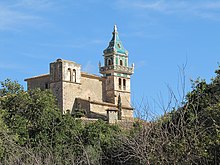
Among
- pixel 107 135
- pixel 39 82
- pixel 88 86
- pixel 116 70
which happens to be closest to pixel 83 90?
pixel 88 86

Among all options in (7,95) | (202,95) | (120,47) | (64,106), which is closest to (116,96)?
(120,47)

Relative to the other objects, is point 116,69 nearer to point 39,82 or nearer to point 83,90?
point 83,90

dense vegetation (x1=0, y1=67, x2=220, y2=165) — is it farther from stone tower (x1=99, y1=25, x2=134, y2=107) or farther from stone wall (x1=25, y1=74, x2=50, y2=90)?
→ stone tower (x1=99, y1=25, x2=134, y2=107)

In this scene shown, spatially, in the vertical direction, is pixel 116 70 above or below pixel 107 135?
above

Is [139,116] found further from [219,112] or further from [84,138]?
[84,138]

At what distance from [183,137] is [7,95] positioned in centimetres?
2544

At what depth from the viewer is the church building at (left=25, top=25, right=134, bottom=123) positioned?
59594 mm

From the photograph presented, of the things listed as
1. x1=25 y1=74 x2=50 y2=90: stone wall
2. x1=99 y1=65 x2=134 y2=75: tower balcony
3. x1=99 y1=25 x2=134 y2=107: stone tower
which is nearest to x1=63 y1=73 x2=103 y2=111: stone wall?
x1=25 y1=74 x2=50 y2=90: stone wall

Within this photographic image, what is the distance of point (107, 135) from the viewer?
28203 mm

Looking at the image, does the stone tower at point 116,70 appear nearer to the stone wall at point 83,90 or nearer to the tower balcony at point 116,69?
the tower balcony at point 116,69

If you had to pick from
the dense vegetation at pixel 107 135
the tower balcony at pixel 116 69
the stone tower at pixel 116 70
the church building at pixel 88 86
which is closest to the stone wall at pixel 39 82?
the church building at pixel 88 86

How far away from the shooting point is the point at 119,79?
7594cm

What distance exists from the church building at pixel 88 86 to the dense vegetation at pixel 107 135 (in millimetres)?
14986

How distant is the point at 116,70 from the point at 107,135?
47.3 metres
